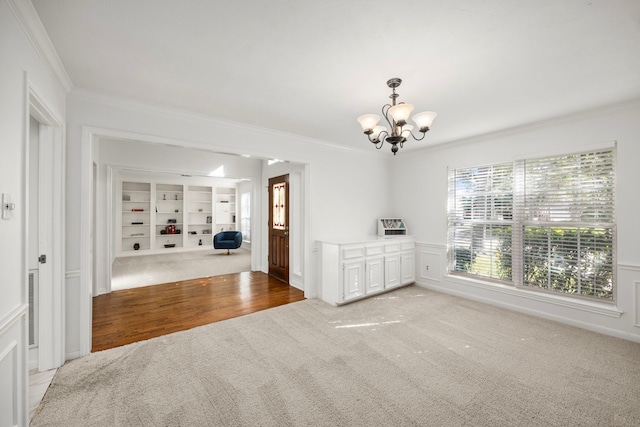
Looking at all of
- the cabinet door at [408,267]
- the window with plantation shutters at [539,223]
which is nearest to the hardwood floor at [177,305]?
the cabinet door at [408,267]

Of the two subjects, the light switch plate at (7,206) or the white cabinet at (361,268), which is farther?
the white cabinet at (361,268)

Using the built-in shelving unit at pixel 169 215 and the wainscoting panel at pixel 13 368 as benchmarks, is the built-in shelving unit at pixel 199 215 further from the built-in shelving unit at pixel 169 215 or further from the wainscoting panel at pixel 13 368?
the wainscoting panel at pixel 13 368

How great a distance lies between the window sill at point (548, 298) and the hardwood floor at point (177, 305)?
275 centimetres

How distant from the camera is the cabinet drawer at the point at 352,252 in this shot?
4.03 meters

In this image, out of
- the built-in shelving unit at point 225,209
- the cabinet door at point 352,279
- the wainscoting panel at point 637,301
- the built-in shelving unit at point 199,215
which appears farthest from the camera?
the built-in shelving unit at point 225,209

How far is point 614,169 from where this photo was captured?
3074 millimetres

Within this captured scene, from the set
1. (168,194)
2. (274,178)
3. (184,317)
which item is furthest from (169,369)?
(168,194)

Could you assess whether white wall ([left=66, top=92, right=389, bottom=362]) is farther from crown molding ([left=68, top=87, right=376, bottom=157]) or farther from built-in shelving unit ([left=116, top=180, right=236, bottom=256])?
built-in shelving unit ([left=116, top=180, right=236, bottom=256])

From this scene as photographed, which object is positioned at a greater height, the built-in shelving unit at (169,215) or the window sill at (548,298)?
the built-in shelving unit at (169,215)

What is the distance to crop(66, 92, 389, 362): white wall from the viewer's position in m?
2.61

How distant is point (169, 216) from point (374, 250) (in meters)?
7.46

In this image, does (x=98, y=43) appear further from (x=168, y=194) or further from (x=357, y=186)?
(x=168, y=194)

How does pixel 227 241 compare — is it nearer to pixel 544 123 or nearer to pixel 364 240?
pixel 364 240

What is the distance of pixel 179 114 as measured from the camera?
3.17m
